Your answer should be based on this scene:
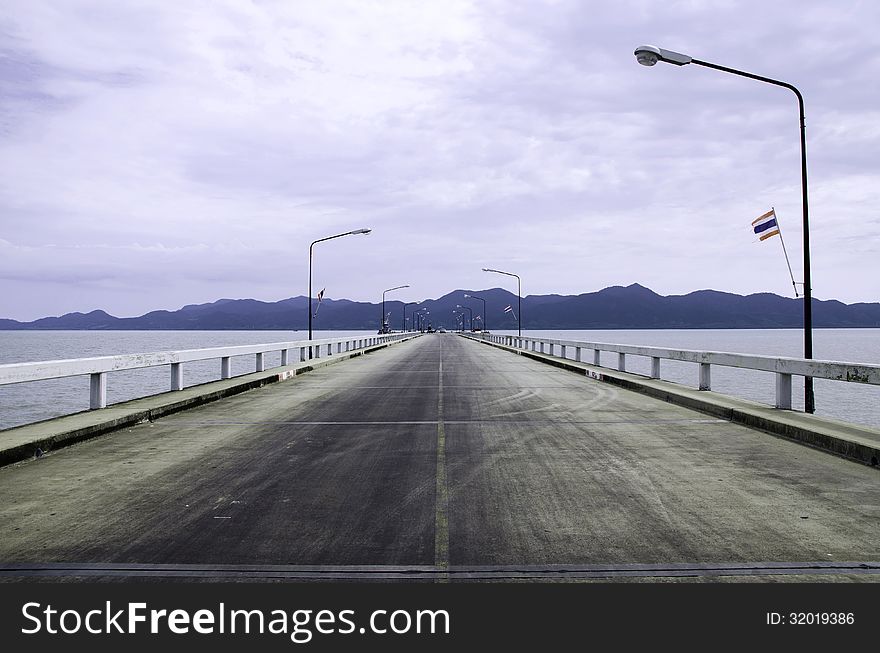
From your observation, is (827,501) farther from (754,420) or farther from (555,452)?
(754,420)

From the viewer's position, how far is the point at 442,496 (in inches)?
289

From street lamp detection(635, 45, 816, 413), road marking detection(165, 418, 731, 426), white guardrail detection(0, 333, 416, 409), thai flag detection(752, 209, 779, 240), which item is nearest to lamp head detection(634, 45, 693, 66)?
street lamp detection(635, 45, 816, 413)

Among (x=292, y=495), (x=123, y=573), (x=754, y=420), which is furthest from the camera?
(x=754, y=420)

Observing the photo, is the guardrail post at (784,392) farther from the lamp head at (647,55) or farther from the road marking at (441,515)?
the lamp head at (647,55)

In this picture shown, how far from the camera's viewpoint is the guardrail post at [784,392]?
13.2 m

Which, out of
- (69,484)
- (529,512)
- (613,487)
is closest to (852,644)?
(529,512)

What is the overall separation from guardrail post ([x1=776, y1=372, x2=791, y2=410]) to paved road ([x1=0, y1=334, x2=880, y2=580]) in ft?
4.41

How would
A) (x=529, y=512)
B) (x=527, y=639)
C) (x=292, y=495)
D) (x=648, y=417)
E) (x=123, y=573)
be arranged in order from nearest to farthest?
(x=527, y=639) < (x=123, y=573) < (x=529, y=512) < (x=292, y=495) < (x=648, y=417)

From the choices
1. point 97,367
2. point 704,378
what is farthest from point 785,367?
point 97,367

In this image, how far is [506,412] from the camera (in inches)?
577

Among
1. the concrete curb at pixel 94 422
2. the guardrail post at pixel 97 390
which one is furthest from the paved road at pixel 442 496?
the guardrail post at pixel 97 390

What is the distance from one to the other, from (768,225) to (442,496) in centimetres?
1336

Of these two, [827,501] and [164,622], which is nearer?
[164,622]

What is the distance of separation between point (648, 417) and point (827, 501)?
21.8 ft
